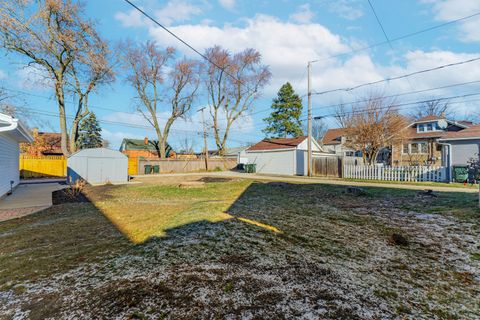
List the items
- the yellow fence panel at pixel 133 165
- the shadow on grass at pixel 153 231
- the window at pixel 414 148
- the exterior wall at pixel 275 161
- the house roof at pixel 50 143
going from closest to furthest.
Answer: the shadow on grass at pixel 153 231
the exterior wall at pixel 275 161
the window at pixel 414 148
the yellow fence panel at pixel 133 165
the house roof at pixel 50 143

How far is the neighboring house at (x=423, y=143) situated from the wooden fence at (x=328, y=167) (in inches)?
290

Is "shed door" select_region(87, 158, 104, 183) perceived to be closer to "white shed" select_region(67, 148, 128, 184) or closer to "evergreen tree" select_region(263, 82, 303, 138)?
"white shed" select_region(67, 148, 128, 184)

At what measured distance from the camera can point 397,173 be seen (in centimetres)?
1391

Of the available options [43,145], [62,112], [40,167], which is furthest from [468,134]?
[43,145]

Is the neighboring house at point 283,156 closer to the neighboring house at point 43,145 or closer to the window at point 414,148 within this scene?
the window at point 414,148

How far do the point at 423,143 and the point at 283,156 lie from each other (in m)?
12.7

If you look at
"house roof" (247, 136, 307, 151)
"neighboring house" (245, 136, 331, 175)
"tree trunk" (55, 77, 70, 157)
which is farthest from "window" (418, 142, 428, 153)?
"tree trunk" (55, 77, 70, 157)

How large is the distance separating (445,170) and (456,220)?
10.6m

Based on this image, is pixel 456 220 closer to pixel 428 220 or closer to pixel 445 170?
pixel 428 220

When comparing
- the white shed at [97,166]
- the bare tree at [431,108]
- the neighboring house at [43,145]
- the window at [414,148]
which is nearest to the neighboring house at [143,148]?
the neighboring house at [43,145]

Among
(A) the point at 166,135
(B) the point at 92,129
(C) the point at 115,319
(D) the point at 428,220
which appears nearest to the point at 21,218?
(C) the point at 115,319

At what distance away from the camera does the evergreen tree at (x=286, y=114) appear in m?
34.9

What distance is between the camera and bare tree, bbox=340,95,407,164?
15992 mm

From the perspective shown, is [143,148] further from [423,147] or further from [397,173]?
[423,147]
